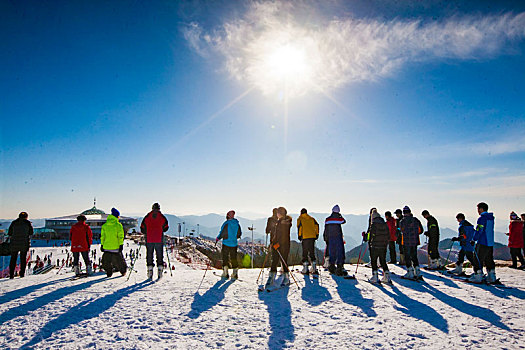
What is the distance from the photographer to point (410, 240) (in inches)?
387

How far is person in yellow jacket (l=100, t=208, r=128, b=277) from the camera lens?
930 cm

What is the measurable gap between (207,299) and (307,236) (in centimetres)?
460

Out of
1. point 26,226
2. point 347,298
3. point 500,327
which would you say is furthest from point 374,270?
point 26,226

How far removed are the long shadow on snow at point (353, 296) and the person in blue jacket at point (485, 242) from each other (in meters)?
4.05

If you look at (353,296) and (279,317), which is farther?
(353,296)

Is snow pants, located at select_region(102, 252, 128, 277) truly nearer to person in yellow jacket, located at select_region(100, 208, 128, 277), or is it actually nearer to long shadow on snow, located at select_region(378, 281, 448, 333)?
person in yellow jacket, located at select_region(100, 208, 128, 277)

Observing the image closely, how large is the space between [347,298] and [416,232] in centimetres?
444

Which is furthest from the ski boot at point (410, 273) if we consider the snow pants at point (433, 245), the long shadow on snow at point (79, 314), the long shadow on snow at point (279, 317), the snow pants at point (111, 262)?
the snow pants at point (111, 262)

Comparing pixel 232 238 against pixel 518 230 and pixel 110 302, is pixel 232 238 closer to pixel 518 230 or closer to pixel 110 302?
pixel 110 302

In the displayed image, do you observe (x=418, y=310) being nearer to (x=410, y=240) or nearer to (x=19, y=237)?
(x=410, y=240)

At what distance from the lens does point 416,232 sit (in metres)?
9.91

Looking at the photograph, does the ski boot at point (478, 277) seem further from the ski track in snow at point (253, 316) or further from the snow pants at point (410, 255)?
the snow pants at point (410, 255)

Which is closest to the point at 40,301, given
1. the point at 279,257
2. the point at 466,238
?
the point at 279,257

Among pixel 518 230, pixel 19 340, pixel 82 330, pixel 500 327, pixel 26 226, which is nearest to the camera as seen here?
pixel 19 340
